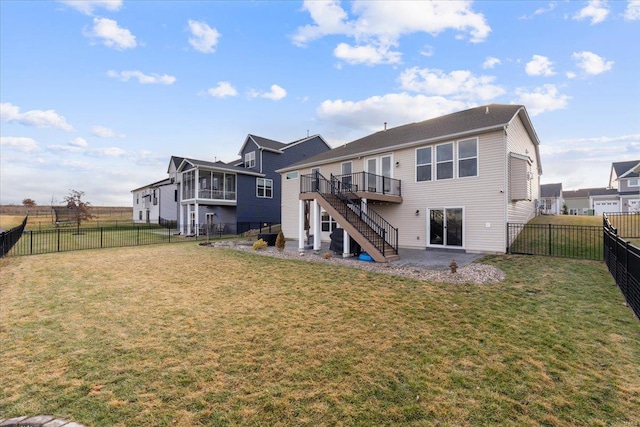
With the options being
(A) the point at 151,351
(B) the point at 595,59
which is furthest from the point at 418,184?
(A) the point at 151,351

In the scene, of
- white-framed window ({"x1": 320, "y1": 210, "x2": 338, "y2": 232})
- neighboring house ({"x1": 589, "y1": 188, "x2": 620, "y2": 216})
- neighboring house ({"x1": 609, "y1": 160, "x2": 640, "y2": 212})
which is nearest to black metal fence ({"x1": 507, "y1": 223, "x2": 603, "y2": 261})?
white-framed window ({"x1": 320, "y1": 210, "x2": 338, "y2": 232})

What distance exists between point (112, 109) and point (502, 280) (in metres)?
18.2

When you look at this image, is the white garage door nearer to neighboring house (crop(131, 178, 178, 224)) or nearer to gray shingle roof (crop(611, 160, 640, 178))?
gray shingle roof (crop(611, 160, 640, 178))

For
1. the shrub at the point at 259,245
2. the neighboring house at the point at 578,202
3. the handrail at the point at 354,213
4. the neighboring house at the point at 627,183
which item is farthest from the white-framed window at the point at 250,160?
the neighboring house at the point at 578,202

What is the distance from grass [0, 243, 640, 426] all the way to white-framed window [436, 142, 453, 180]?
6.89m

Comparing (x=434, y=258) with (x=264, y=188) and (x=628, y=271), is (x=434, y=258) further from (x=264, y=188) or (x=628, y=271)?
(x=264, y=188)

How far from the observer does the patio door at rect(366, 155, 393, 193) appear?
577 inches

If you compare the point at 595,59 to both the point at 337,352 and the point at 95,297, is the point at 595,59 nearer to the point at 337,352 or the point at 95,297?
the point at 337,352

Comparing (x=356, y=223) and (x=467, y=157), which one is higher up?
(x=467, y=157)

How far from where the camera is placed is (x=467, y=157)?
41.7ft

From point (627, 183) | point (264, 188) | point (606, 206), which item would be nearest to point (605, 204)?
point (606, 206)

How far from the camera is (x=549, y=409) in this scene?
2.84 m

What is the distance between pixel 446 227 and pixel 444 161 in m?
3.14

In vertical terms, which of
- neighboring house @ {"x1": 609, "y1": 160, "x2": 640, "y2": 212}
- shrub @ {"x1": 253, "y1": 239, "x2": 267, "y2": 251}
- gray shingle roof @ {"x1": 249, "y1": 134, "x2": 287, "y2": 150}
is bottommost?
shrub @ {"x1": 253, "y1": 239, "x2": 267, "y2": 251}
